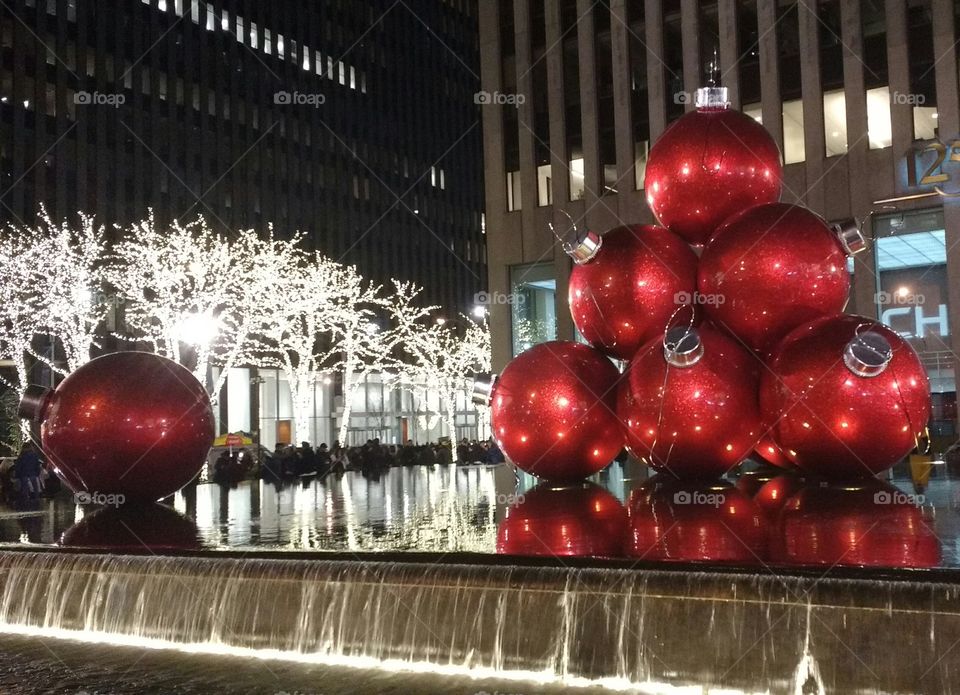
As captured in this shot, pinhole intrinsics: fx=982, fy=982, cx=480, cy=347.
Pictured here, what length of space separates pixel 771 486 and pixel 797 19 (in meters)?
19.2

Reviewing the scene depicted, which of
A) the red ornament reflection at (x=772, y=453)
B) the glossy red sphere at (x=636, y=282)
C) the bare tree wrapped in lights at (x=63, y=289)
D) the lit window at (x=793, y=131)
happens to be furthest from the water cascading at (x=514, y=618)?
the bare tree wrapped in lights at (x=63, y=289)

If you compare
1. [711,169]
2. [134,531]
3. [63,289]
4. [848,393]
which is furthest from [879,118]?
[63,289]

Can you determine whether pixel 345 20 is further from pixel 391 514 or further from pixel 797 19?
pixel 391 514

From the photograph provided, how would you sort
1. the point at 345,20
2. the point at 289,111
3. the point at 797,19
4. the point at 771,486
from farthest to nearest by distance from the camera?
the point at 345,20 < the point at 289,111 < the point at 797,19 < the point at 771,486

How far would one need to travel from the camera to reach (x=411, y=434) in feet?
225

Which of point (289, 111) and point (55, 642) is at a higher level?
point (289, 111)

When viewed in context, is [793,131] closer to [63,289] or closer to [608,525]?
[608,525]

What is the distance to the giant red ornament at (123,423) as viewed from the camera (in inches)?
395

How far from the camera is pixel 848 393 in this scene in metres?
8.13

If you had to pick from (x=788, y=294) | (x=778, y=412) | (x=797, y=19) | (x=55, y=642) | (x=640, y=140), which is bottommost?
(x=55, y=642)

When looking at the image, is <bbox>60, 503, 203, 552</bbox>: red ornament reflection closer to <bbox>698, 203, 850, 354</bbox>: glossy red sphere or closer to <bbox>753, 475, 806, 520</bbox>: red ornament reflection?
<bbox>753, 475, 806, 520</bbox>: red ornament reflection

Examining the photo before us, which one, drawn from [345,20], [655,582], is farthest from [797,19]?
[345,20]

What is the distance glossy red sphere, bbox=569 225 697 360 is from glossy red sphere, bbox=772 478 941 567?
2085 mm

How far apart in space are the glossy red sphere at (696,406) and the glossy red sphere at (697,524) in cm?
48
